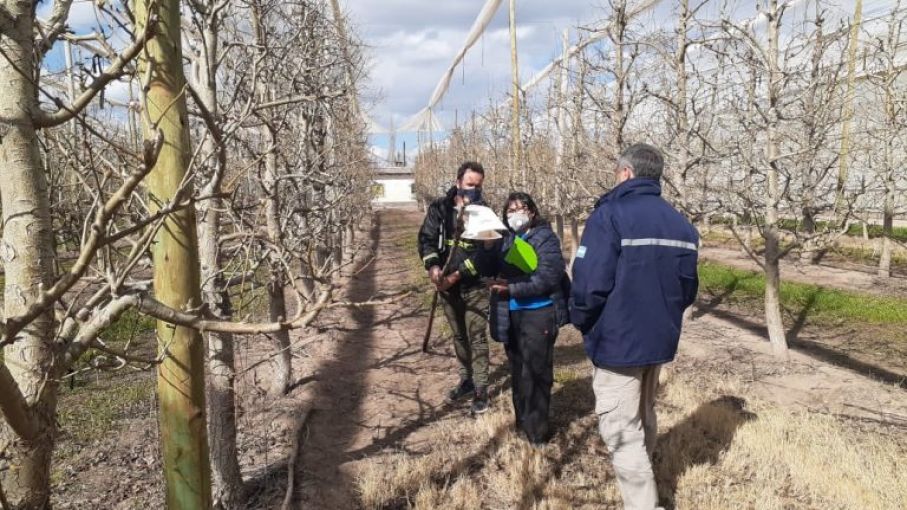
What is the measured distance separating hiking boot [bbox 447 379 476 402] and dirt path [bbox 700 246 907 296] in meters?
7.55

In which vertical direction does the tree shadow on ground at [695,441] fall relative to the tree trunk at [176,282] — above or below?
below

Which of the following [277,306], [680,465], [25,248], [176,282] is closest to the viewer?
[25,248]

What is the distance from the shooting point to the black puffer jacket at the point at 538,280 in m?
3.98

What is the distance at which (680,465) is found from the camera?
3963 millimetres

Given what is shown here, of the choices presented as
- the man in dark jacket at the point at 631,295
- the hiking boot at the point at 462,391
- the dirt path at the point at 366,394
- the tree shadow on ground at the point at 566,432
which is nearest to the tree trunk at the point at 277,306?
the dirt path at the point at 366,394

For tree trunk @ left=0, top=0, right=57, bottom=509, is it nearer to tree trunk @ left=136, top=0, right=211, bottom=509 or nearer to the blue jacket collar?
tree trunk @ left=136, top=0, right=211, bottom=509

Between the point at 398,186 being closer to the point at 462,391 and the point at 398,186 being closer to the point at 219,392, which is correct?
the point at 462,391

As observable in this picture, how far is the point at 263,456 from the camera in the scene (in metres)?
4.74

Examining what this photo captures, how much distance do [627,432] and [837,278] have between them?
40.1 feet

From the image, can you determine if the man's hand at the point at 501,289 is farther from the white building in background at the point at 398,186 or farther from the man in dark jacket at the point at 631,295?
the white building in background at the point at 398,186

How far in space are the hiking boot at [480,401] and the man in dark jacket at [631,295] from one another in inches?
79.3

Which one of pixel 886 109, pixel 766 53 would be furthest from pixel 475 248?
pixel 886 109

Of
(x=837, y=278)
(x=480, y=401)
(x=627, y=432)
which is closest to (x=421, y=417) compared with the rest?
(x=480, y=401)

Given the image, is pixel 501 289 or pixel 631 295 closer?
pixel 631 295
